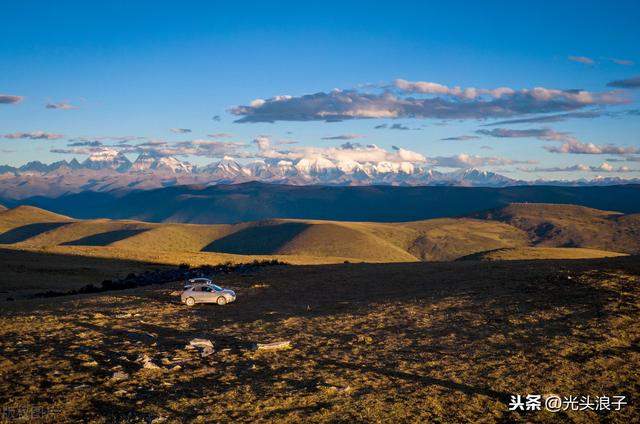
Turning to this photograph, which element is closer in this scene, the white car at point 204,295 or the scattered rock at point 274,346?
the scattered rock at point 274,346

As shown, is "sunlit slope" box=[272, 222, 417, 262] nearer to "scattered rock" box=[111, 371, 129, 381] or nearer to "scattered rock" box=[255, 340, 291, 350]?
"scattered rock" box=[255, 340, 291, 350]

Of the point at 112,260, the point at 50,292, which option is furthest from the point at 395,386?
the point at 112,260

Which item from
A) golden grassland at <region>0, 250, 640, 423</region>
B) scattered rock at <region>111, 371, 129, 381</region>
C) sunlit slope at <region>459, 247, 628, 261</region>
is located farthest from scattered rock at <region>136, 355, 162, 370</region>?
sunlit slope at <region>459, 247, 628, 261</region>

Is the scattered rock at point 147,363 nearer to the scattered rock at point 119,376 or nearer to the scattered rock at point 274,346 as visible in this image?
Answer: the scattered rock at point 119,376

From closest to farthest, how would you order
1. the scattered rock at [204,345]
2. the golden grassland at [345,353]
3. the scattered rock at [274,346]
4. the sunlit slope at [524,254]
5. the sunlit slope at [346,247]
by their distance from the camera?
the golden grassland at [345,353]
the scattered rock at [204,345]
the scattered rock at [274,346]
the sunlit slope at [524,254]
the sunlit slope at [346,247]

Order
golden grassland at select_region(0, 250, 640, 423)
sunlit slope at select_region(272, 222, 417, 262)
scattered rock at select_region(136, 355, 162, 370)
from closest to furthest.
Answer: golden grassland at select_region(0, 250, 640, 423), scattered rock at select_region(136, 355, 162, 370), sunlit slope at select_region(272, 222, 417, 262)

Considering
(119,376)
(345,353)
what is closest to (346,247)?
(345,353)

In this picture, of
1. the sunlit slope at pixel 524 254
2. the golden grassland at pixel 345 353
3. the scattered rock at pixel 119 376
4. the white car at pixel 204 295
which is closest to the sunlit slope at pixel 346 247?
the sunlit slope at pixel 524 254

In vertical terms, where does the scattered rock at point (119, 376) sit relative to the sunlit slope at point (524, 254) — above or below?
above
